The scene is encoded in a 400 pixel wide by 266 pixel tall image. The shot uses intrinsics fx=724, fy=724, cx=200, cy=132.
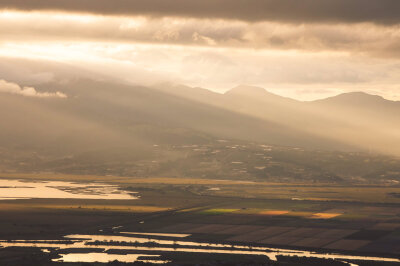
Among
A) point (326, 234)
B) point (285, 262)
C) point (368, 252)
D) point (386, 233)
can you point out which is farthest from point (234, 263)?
point (386, 233)

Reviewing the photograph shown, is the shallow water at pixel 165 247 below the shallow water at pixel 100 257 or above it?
above

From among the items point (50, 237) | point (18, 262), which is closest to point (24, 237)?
point (50, 237)

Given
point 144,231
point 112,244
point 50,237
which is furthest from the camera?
point 144,231

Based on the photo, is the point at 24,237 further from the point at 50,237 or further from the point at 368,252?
the point at 368,252

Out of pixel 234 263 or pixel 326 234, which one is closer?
pixel 234 263

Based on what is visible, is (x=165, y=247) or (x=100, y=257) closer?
(x=100, y=257)

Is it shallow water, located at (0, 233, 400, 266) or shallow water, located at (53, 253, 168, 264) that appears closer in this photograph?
shallow water, located at (53, 253, 168, 264)

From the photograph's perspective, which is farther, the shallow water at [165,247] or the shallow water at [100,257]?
the shallow water at [165,247]

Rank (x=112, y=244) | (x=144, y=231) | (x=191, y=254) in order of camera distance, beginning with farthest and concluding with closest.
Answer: (x=144, y=231) → (x=112, y=244) → (x=191, y=254)

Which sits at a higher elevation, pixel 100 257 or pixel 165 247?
pixel 165 247

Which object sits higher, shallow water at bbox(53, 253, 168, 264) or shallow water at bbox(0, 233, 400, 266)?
shallow water at bbox(0, 233, 400, 266)
